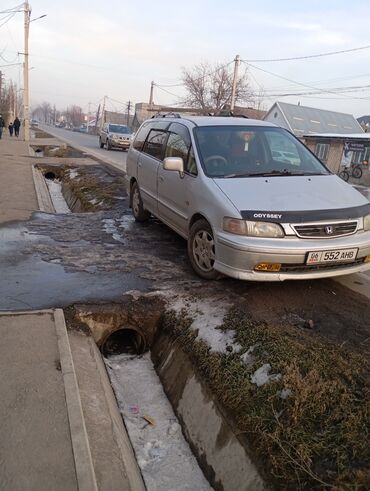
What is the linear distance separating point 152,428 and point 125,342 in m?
1.24

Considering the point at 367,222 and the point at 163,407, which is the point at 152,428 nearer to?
the point at 163,407

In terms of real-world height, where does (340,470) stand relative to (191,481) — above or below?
above

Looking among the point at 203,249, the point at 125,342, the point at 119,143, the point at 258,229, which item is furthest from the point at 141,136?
the point at 119,143

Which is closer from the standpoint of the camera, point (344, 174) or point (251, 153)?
point (251, 153)

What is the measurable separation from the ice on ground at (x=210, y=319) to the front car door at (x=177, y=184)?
1.20 metres

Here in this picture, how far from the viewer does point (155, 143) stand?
21.9 ft

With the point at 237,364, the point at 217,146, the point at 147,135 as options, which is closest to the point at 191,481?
the point at 237,364

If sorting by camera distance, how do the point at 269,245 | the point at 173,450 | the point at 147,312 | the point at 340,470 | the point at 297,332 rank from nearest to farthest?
the point at 340,470
the point at 173,450
the point at 297,332
the point at 269,245
the point at 147,312

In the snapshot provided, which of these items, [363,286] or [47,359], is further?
[363,286]

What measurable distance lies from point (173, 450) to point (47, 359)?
1111 millimetres

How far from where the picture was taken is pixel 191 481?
2.82 m

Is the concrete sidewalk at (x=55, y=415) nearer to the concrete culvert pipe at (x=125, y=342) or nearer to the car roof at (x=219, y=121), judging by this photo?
the concrete culvert pipe at (x=125, y=342)

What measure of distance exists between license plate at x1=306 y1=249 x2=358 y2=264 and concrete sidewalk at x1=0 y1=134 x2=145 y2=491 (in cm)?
215

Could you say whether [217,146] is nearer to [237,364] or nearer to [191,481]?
[237,364]
